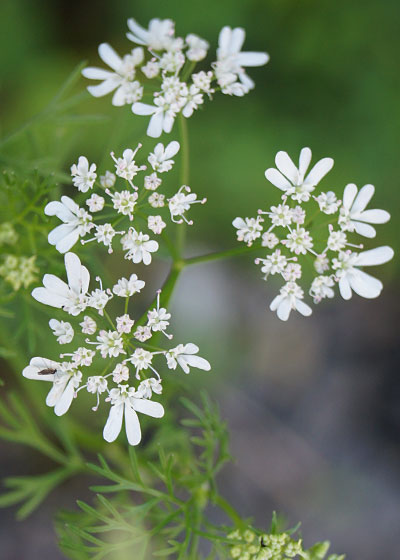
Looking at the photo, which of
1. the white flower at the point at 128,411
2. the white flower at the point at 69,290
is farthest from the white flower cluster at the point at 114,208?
the white flower at the point at 128,411

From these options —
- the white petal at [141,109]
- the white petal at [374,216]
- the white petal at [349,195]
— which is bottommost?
the white petal at [374,216]

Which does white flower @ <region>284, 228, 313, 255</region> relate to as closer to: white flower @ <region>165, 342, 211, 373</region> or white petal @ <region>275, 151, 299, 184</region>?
white petal @ <region>275, 151, 299, 184</region>

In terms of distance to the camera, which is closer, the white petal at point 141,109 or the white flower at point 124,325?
the white flower at point 124,325

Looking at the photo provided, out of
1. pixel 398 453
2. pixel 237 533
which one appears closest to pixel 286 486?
pixel 398 453

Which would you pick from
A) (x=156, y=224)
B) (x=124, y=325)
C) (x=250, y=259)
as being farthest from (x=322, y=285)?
(x=250, y=259)

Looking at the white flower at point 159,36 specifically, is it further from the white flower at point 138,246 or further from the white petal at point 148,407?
the white petal at point 148,407

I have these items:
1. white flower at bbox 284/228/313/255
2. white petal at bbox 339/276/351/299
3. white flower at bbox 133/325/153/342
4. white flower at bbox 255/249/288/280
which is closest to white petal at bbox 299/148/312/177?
white flower at bbox 284/228/313/255

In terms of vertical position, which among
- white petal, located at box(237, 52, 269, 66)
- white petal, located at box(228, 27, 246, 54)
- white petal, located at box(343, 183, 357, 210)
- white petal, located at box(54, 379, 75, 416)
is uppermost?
white petal, located at box(228, 27, 246, 54)
